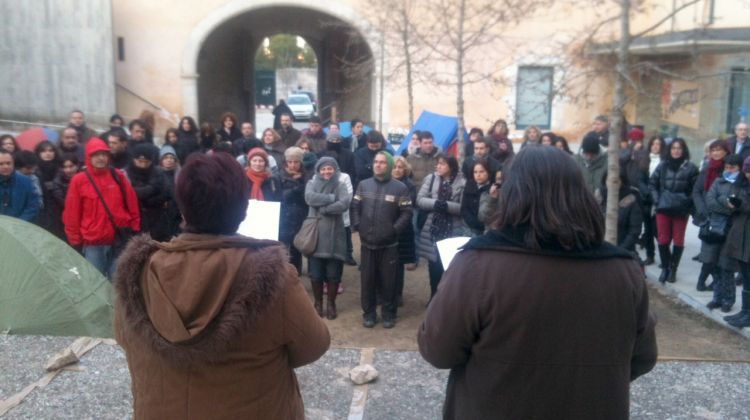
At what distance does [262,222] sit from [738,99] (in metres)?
13.0

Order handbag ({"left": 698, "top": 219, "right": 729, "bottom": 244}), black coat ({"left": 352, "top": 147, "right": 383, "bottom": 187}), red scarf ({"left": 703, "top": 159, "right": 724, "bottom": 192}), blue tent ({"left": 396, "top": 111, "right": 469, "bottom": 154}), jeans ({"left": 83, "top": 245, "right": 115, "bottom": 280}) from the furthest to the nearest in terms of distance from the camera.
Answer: blue tent ({"left": 396, "top": 111, "right": 469, "bottom": 154})
black coat ({"left": 352, "top": 147, "right": 383, "bottom": 187})
red scarf ({"left": 703, "top": 159, "right": 724, "bottom": 192})
handbag ({"left": 698, "top": 219, "right": 729, "bottom": 244})
jeans ({"left": 83, "top": 245, "right": 115, "bottom": 280})

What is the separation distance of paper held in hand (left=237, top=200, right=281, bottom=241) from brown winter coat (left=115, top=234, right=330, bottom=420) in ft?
11.2

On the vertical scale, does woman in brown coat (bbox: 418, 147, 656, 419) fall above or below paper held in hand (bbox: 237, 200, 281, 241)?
above

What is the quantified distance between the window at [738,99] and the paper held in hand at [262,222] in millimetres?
12553

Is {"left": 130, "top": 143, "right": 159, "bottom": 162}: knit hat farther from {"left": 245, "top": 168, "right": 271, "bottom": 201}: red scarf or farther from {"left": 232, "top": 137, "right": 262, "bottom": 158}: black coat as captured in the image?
{"left": 232, "top": 137, "right": 262, "bottom": 158}: black coat

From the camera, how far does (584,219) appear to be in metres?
2.20

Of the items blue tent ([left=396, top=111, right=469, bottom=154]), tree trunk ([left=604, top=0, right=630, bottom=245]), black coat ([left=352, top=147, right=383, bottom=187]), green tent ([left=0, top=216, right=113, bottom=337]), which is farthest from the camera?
blue tent ([left=396, top=111, right=469, bottom=154])

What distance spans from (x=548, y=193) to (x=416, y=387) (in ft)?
9.08

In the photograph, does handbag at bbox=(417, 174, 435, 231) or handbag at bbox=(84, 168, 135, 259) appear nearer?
handbag at bbox=(84, 168, 135, 259)

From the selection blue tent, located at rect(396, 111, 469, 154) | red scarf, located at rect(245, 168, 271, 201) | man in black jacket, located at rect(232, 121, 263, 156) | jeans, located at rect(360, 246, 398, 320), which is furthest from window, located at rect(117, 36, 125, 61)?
jeans, located at rect(360, 246, 398, 320)

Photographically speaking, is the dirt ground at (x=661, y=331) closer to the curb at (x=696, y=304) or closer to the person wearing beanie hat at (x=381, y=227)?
the curb at (x=696, y=304)

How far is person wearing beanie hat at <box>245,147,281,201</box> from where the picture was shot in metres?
7.57

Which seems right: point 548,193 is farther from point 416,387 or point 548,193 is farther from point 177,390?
point 416,387

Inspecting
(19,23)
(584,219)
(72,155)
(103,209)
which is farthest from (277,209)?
(19,23)
